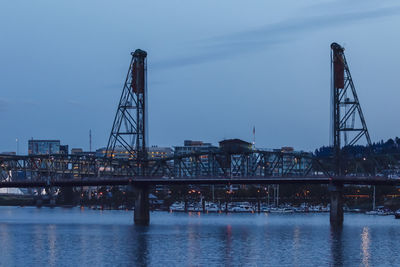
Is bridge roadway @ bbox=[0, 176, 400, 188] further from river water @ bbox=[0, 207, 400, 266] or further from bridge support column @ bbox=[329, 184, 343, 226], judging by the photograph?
river water @ bbox=[0, 207, 400, 266]

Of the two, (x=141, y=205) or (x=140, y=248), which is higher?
(x=141, y=205)

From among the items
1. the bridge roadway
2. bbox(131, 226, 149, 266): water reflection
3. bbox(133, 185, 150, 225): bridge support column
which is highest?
the bridge roadway

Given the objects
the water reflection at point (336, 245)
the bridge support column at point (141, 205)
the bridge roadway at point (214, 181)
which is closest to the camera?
the water reflection at point (336, 245)

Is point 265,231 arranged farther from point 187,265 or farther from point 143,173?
point 187,265

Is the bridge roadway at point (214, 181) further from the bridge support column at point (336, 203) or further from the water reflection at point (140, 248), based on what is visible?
the water reflection at point (140, 248)

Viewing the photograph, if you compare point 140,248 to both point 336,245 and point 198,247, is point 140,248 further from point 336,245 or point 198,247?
point 336,245

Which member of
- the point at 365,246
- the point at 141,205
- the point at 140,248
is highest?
the point at 141,205

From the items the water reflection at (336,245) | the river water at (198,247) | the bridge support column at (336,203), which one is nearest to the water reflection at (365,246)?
the river water at (198,247)

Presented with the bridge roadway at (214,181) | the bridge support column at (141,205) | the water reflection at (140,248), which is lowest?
the water reflection at (140,248)

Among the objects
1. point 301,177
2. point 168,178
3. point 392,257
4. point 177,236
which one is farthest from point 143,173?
point 392,257

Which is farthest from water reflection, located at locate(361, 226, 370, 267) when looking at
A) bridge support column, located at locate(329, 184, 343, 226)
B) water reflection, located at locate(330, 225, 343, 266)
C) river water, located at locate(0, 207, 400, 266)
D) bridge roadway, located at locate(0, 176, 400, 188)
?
bridge support column, located at locate(329, 184, 343, 226)

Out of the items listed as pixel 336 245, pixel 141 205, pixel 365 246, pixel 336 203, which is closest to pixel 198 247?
pixel 336 245

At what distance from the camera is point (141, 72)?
174 m

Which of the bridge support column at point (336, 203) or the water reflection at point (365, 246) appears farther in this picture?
the bridge support column at point (336, 203)
